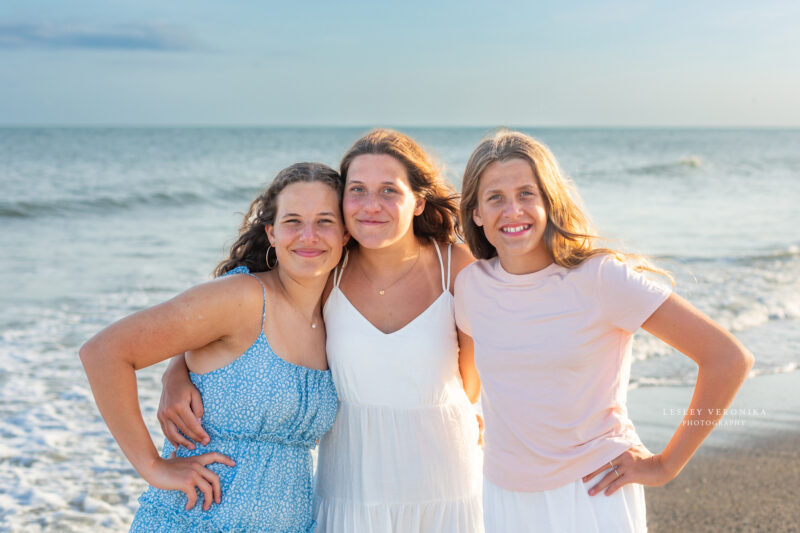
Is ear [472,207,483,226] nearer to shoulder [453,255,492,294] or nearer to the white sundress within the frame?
shoulder [453,255,492,294]

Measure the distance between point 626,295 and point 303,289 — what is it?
51.9 inches

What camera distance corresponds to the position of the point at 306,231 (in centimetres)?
290

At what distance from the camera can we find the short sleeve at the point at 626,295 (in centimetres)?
245

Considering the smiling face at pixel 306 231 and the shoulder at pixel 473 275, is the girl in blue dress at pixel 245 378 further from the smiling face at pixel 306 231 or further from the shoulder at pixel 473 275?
the shoulder at pixel 473 275

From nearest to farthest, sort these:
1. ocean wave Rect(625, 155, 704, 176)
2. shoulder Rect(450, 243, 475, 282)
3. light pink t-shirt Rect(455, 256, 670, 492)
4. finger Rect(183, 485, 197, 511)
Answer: light pink t-shirt Rect(455, 256, 670, 492)
finger Rect(183, 485, 197, 511)
shoulder Rect(450, 243, 475, 282)
ocean wave Rect(625, 155, 704, 176)

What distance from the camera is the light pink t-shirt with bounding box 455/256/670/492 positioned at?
99.7 inches

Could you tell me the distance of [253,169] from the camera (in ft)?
95.0

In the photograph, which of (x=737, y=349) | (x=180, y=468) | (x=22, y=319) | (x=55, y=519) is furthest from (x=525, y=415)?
(x=22, y=319)

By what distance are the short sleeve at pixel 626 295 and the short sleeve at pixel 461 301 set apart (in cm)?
64

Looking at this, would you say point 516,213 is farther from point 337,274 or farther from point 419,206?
point 337,274

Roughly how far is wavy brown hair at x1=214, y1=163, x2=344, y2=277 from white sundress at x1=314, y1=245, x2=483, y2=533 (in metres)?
0.43

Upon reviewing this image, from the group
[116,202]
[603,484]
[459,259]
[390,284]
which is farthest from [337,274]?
[116,202]

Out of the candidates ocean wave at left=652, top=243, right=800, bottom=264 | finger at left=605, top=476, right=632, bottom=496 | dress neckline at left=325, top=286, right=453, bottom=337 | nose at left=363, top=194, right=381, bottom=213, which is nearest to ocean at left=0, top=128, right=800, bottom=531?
ocean wave at left=652, top=243, right=800, bottom=264

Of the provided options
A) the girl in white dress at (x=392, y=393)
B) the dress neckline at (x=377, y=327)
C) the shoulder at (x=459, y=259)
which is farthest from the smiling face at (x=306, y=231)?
the shoulder at (x=459, y=259)
